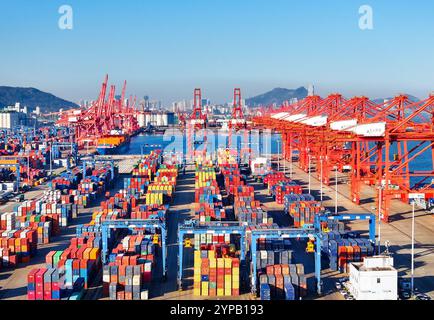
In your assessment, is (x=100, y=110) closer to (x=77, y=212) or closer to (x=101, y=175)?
(x=101, y=175)

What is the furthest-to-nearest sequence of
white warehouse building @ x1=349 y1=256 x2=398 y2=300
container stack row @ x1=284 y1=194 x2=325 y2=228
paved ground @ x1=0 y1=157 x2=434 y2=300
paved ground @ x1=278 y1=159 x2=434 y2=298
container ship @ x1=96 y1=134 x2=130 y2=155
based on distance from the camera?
1. container ship @ x1=96 y1=134 x2=130 y2=155
2. container stack row @ x1=284 y1=194 x2=325 y2=228
3. paved ground @ x1=278 y1=159 x2=434 y2=298
4. paved ground @ x1=0 y1=157 x2=434 y2=300
5. white warehouse building @ x1=349 y1=256 x2=398 y2=300

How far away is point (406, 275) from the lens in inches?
647

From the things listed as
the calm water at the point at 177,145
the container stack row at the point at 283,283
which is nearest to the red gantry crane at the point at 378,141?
the container stack row at the point at 283,283

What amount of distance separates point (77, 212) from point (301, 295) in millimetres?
17149

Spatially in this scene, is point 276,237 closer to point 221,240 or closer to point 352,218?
point 221,240

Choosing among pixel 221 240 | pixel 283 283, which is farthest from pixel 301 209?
pixel 283 283

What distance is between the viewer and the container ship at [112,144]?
235ft

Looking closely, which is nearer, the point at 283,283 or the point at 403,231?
the point at 283,283

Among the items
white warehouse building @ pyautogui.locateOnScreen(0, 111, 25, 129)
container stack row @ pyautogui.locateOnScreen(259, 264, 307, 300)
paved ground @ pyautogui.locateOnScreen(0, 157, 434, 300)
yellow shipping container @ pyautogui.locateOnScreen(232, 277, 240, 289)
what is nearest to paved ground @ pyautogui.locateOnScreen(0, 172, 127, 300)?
paved ground @ pyautogui.locateOnScreen(0, 157, 434, 300)

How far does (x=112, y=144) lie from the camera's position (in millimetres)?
76688

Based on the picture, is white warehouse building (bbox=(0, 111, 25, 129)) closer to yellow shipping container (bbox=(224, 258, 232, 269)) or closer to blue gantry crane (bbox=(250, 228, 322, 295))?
blue gantry crane (bbox=(250, 228, 322, 295))

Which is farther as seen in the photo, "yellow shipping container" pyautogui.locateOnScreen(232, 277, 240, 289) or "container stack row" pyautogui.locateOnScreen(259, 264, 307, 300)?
"yellow shipping container" pyautogui.locateOnScreen(232, 277, 240, 289)

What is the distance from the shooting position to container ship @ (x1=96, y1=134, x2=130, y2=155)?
71.6 metres

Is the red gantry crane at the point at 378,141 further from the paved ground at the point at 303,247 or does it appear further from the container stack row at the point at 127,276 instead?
the container stack row at the point at 127,276
